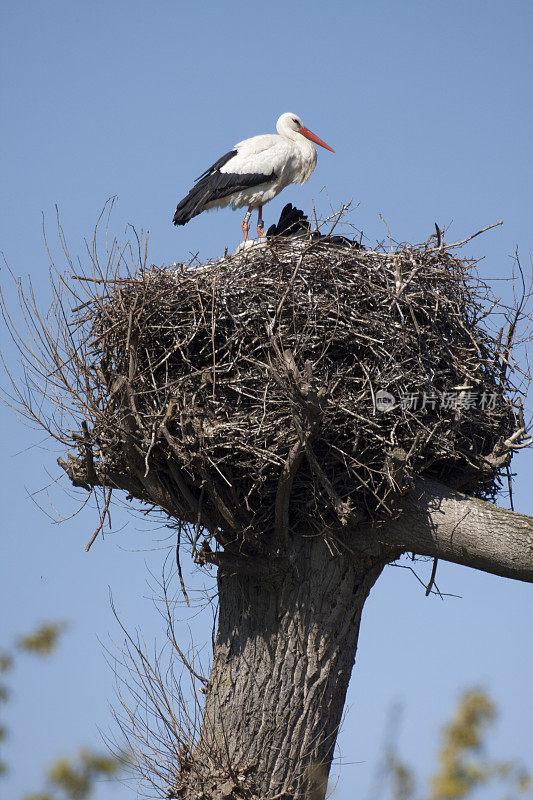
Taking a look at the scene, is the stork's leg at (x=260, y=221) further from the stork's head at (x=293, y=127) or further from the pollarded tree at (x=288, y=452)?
the pollarded tree at (x=288, y=452)

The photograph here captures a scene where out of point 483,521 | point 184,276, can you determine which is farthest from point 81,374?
point 483,521

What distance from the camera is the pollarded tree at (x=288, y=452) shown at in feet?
17.5

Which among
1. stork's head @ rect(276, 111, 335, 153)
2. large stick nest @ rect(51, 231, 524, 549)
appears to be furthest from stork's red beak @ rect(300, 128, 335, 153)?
large stick nest @ rect(51, 231, 524, 549)

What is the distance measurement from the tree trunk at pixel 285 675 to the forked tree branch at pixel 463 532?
0.29m

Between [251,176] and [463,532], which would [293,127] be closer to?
[251,176]

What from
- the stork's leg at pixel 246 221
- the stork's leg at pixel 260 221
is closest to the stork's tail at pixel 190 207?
the stork's leg at pixel 246 221

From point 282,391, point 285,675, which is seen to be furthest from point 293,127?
point 285,675

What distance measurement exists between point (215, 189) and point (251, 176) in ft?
1.20

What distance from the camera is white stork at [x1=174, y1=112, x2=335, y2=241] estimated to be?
8.90m

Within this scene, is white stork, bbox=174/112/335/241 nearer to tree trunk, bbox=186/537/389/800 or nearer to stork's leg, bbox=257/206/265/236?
stork's leg, bbox=257/206/265/236


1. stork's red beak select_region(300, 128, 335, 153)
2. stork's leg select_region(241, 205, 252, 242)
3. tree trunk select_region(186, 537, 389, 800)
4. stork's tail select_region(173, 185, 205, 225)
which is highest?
stork's red beak select_region(300, 128, 335, 153)

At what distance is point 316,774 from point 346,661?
2.21 ft

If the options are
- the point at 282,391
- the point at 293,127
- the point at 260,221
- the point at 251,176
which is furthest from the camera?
the point at 293,127

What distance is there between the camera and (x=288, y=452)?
521 centimetres
